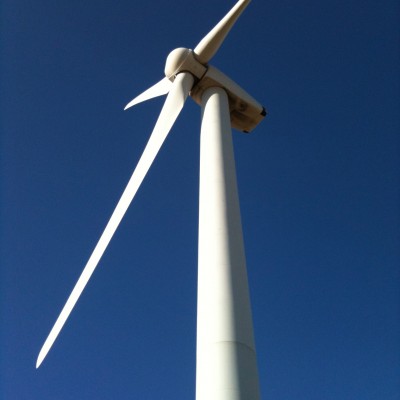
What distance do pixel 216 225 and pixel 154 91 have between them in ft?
32.6

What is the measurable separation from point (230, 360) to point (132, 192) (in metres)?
6.14

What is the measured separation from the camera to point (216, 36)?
16281 millimetres

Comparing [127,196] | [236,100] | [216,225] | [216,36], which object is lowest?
[216,225]

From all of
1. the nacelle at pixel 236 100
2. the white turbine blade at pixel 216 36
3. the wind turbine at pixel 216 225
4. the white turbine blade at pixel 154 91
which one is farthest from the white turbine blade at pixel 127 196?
the white turbine blade at pixel 154 91

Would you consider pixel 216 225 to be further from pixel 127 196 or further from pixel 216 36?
pixel 216 36

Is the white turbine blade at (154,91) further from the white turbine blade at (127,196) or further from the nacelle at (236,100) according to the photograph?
the white turbine blade at (127,196)

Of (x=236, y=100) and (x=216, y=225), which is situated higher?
(x=236, y=100)

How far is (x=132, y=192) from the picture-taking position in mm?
12594

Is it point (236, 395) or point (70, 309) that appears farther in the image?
point (70, 309)

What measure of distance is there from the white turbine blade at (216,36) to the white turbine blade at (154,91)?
163 cm

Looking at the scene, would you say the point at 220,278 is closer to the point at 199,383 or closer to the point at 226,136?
the point at 199,383

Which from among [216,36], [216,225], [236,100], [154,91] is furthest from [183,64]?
[216,225]

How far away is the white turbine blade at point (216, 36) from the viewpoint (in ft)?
53.2

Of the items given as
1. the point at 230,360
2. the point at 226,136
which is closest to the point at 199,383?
the point at 230,360
